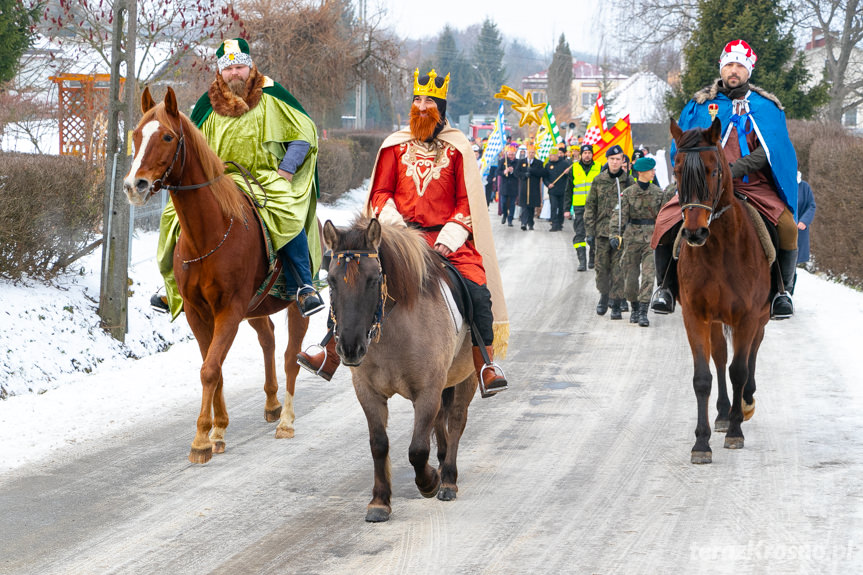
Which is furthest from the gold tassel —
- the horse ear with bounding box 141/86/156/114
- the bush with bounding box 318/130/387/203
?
the bush with bounding box 318/130/387/203

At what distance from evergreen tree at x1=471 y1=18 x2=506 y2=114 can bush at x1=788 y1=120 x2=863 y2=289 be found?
260ft

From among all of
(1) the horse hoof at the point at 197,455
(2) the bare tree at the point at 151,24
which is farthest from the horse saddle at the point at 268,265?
(2) the bare tree at the point at 151,24

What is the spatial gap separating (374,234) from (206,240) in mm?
2304

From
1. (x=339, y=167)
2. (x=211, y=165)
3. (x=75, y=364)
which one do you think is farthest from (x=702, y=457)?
(x=339, y=167)

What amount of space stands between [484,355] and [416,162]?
129 cm

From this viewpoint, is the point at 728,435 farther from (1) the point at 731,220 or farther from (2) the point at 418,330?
(2) the point at 418,330

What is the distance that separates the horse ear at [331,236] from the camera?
523 cm

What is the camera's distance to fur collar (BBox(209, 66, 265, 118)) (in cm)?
800

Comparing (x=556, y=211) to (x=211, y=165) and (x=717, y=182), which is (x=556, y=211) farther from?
(x=211, y=165)

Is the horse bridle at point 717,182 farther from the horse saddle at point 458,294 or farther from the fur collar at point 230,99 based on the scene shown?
the fur collar at point 230,99

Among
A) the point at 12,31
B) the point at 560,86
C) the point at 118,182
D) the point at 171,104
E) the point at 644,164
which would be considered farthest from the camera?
the point at 560,86

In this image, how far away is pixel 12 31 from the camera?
13.9 m

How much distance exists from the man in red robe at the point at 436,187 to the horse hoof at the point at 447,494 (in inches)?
25.0

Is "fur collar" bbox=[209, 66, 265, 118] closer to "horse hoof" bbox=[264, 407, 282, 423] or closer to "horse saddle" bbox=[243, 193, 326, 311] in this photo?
"horse saddle" bbox=[243, 193, 326, 311]
